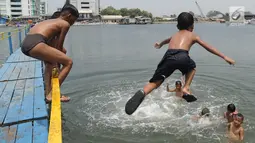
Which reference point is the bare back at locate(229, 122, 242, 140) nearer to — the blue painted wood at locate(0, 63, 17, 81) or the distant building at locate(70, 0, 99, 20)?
the blue painted wood at locate(0, 63, 17, 81)

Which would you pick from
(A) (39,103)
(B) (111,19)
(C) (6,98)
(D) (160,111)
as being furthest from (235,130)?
(B) (111,19)

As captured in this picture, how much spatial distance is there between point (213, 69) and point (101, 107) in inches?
358

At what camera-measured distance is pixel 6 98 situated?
5.93m

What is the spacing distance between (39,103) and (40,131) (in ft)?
4.27

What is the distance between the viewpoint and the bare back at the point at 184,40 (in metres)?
5.58

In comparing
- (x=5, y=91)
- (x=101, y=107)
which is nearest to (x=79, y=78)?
(x=101, y=107)

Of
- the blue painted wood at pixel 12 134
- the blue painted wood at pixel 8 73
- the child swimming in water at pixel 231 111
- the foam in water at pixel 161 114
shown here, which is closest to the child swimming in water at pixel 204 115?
the foam in water at pixel 161 114

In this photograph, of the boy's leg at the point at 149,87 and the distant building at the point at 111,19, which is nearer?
the boy's leg at the point at 149,87

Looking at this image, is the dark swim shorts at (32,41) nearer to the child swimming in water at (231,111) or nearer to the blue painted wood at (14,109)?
the blue painted wood at (14,109)

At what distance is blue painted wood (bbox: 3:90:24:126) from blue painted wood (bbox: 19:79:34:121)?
80 mm

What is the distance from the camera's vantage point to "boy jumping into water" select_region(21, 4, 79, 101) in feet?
15.6

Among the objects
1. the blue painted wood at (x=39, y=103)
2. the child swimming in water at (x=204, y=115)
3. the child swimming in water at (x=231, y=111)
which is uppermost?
the blue painted wood at (x=39, y=103)

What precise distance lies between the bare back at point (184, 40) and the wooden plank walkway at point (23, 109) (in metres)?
2.97

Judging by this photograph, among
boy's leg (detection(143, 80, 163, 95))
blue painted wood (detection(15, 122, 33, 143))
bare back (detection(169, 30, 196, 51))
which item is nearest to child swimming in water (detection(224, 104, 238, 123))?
bare back (detection(169, 30, 196, 51))
